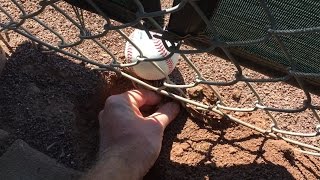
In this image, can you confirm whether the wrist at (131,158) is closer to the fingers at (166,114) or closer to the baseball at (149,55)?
the fingers at (166,114)

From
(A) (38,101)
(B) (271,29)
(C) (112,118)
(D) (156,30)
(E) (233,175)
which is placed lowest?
(A) (38,101)

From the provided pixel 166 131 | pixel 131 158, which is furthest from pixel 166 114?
pixel 131 158

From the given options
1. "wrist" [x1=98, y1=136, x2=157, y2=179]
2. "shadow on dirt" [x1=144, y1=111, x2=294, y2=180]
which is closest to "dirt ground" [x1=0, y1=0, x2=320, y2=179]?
"shadow on dirt" [x1=144, y1=111, x2=294, y2=180]

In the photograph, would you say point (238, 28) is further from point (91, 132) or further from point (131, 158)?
point (91, 132)

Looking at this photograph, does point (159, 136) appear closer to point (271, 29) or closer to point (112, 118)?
point (112, 118)

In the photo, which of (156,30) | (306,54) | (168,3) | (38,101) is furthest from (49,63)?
(306,54)

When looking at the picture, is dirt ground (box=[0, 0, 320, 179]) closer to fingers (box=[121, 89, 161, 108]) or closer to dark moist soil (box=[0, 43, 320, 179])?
dark moist soil (box=[0, 43, 320, 179])

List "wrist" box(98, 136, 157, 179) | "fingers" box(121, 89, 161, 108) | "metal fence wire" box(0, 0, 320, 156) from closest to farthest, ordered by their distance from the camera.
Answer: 1. "metal fence wire" box(0, 0, 320, 156)
2. "wrist" box(98, 136, 157, 179)
3. "fingers" box(121, 89, 161, 108)
